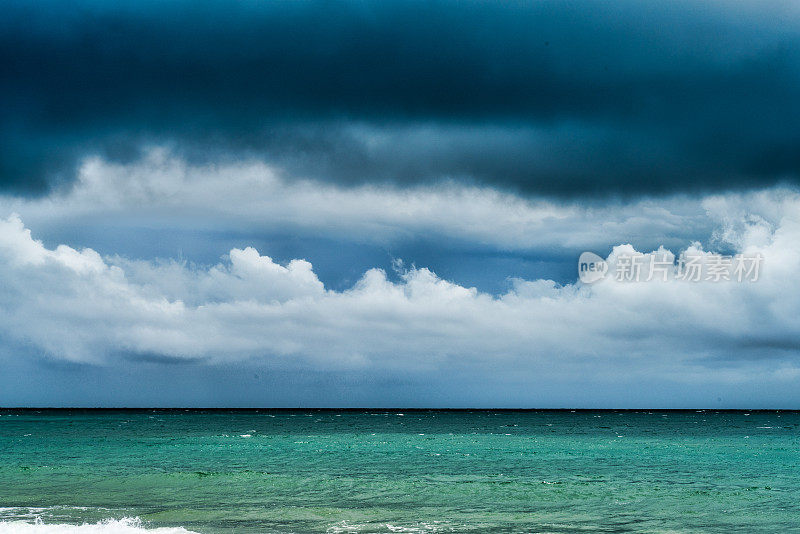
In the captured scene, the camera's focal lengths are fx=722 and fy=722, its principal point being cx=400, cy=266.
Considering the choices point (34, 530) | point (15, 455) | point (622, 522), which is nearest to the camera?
point (34, 530)

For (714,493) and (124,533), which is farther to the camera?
(714,493)

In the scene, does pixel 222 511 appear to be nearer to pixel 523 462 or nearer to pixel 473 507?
pixel 473 507

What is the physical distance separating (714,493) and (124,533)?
25991 mm

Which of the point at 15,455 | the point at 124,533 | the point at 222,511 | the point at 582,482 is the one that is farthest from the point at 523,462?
the point at 15,455

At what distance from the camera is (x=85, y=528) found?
71.9 feet

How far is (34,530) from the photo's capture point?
846 inches

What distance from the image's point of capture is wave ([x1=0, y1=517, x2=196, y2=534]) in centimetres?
2138

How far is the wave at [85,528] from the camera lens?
21.4 meters

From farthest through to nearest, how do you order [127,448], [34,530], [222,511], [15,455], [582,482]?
1. [127,448]
2. [15,455]
3. [582,482]
4. [222,511]
5. [34,530]

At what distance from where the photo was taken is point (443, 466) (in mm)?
45719

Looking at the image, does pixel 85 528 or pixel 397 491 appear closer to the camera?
pixel 85 528

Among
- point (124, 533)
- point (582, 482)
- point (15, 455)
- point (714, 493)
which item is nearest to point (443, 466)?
point (582, 482)

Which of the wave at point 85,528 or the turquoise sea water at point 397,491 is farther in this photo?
the turquoise sea water at point 397,491

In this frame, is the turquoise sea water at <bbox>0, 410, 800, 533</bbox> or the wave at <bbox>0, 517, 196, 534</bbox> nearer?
the wave at <bbox>0, 517, 196, 534</bbox>
